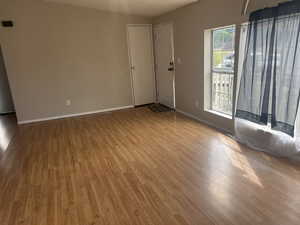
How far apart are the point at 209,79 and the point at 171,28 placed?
154 centimetres

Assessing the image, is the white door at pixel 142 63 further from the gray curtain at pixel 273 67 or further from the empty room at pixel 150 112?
the gray curtain at pixel 273 67

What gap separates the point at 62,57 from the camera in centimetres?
464

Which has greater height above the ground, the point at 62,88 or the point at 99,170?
the point at 62,88

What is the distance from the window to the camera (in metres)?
3.38

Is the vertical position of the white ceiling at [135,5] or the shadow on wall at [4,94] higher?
Answer: the white ceiling at [135,5]

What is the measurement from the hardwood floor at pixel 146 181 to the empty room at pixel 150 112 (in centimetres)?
1

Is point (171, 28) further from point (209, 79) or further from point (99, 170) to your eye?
point (99, 170)

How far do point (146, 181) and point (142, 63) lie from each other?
376cm

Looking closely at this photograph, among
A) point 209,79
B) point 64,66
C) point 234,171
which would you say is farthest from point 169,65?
point 234,171

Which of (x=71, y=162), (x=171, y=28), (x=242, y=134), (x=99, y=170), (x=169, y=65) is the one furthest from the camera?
(x=169, y=65)

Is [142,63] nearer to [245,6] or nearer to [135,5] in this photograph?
[135,5]

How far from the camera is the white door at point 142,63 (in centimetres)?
522

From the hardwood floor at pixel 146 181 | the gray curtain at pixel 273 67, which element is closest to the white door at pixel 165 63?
the hardwood floor at pixel 146 181

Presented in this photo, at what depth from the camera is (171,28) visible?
4.56 metres
